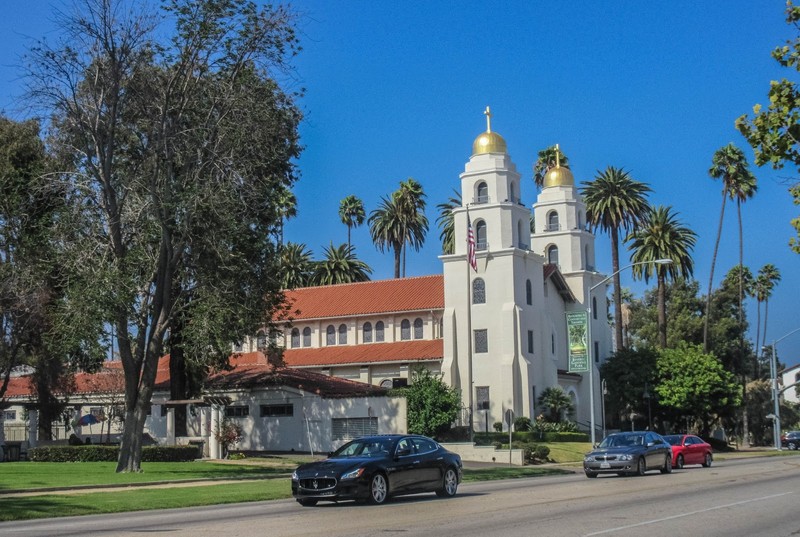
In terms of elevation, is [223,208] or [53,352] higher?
[223,208]

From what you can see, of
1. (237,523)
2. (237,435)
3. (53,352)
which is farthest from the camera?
(237,435)

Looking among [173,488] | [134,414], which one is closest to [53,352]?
[134,414]

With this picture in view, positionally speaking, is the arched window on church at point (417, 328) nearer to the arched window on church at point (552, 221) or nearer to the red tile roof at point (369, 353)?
the red tile roof at point (369, 353)

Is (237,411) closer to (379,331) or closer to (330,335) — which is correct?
(379,331)

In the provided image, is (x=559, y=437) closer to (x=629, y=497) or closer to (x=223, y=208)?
(x=223, y=208)

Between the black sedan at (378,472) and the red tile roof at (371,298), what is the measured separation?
44.9m

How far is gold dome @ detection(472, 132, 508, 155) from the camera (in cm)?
6531

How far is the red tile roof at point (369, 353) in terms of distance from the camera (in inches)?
2598

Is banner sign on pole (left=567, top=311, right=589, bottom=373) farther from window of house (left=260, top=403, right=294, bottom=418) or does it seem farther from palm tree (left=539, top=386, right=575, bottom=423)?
window of house (left=260, top=403, right=294, bottom=418)

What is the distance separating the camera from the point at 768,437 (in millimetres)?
99688

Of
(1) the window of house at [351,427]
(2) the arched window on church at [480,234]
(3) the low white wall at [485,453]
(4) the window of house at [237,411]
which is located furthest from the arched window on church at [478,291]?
(3) the low white wall at [485,453]

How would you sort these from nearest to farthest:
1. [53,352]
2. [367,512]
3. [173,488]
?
1. [367,512]
2. [173,488]
3. [53,352]

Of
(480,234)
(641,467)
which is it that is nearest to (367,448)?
(641,467)

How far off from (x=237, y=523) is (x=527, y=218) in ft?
166
